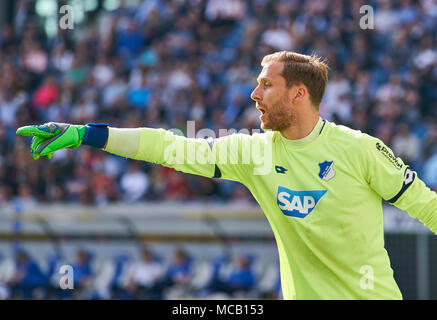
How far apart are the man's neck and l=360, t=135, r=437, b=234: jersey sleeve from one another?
30 centimetres

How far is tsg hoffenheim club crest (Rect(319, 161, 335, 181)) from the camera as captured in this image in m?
4.32

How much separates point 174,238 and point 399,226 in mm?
3777

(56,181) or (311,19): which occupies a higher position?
(311,19)

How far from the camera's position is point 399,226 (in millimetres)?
11273

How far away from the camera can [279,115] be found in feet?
14.5

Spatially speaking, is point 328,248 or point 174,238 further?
point 174,238

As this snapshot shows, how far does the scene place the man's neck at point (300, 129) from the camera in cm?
446

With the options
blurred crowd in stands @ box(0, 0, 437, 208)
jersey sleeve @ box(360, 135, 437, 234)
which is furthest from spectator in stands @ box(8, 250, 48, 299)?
jersey sleeve @ box(360, 135, 437, 234)

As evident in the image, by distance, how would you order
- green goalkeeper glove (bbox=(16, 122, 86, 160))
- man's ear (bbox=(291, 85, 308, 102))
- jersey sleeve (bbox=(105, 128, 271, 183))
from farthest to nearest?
man's ear (bbox=(291, 85, 308, 102)) < jersey sleeve (bbox=(105, 128, 271, 183)) < green goalkeeper glove (bbox=(16, 122, 86, 160))

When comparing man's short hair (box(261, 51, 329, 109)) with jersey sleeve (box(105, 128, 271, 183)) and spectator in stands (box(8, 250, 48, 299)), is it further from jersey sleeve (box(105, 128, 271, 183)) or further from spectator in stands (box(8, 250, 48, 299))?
spectator in stands (box(8, 250, 48, 299))

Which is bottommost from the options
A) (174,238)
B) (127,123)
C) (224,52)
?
(174,238)

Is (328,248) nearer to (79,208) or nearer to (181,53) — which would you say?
(79,208)
